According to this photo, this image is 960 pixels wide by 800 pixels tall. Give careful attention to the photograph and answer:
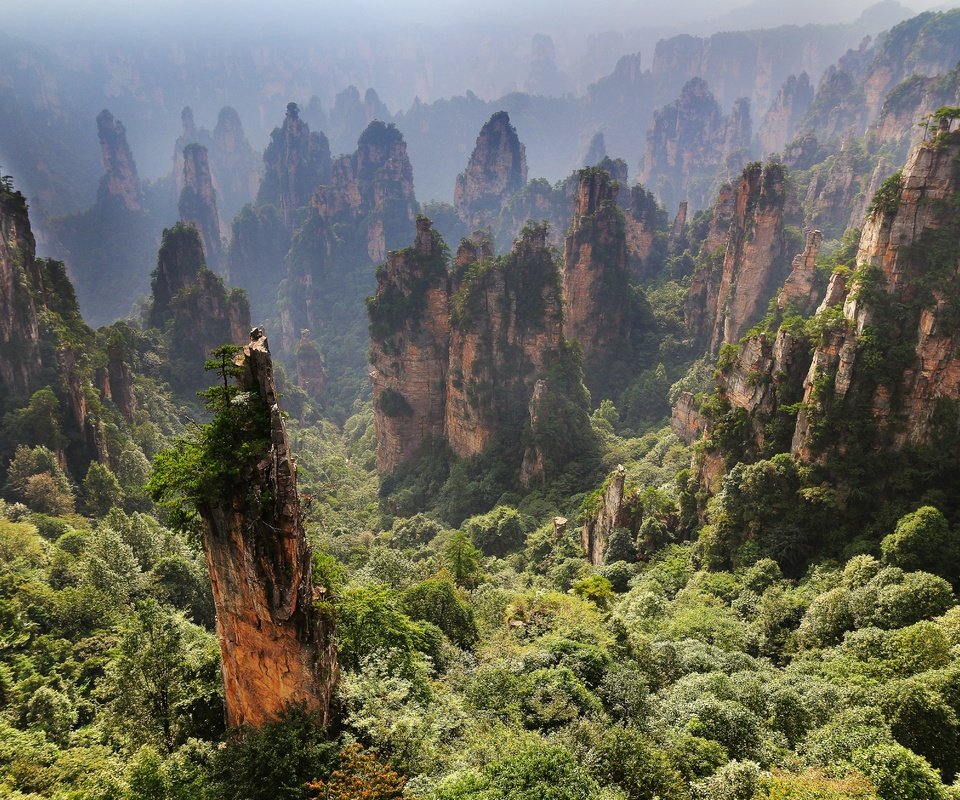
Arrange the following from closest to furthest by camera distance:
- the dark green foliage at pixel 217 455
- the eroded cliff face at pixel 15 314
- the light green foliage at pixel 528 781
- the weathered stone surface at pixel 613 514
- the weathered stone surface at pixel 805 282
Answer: the light green foliage at pixel 528 781
the dark green foliage at pixel 217 455
the weathered stone surface at pixel 613 514
the eroded cliff face at pixel 15 314
the weathered stone surface at pixel 805 282

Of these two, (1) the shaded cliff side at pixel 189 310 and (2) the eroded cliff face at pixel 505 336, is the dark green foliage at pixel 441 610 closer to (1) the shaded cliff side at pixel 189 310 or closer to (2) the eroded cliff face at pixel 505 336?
(2) the eroded cliff face at pixel 505 336

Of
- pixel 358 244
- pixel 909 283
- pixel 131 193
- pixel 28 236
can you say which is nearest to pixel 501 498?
pixel 909 283

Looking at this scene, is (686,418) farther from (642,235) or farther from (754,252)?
(642,235)

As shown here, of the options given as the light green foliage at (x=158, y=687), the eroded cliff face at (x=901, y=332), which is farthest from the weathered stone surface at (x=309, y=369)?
the eroded cliff face at (x=901, y=332)

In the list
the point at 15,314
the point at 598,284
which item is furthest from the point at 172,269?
the point at 598,284

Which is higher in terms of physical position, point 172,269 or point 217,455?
point 172,269

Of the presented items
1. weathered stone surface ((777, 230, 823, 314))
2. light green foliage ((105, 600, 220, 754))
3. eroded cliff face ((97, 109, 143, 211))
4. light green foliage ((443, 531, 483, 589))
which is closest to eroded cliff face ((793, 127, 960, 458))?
light green foliage ((443, 531, 483, 589))
